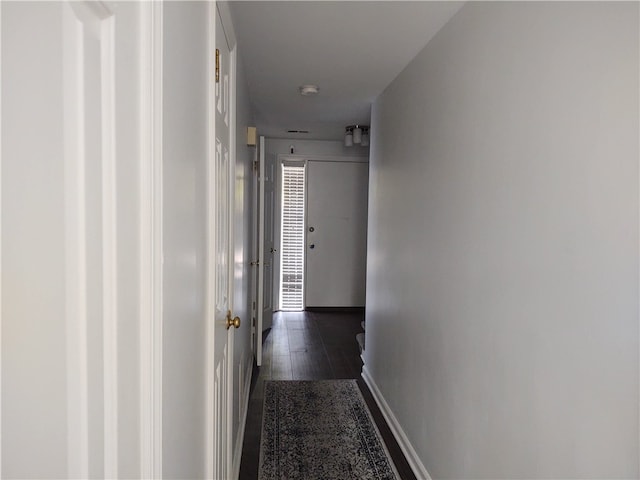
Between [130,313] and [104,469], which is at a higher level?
[130,313]

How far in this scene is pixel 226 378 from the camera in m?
1.89

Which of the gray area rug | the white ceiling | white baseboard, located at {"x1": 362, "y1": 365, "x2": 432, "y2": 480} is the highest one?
the white ceiling

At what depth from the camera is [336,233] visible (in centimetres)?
632

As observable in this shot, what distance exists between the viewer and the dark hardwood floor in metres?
2.71

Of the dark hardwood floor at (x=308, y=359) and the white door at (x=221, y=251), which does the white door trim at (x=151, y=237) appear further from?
the dark hardwood floor at (x=308, y=359)

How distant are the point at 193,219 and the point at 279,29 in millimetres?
1502

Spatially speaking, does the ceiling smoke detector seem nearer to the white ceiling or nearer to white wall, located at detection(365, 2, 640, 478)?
the white ceiling

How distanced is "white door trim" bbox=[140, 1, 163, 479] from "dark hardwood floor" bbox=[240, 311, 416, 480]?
1.88 metres

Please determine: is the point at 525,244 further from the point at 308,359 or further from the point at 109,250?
the point at 308,359

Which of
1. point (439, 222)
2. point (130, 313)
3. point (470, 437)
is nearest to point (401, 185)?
point (439, 222)

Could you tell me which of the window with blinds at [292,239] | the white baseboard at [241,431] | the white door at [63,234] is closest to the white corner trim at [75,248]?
the white door at [63,234]

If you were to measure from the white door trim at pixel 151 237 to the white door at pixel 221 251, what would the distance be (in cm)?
62

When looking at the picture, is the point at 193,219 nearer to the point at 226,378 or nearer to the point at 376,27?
the point at 226,378

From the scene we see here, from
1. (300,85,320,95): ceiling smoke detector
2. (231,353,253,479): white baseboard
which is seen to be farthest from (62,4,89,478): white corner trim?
(300,85,320,95): ceiling smoke detector
